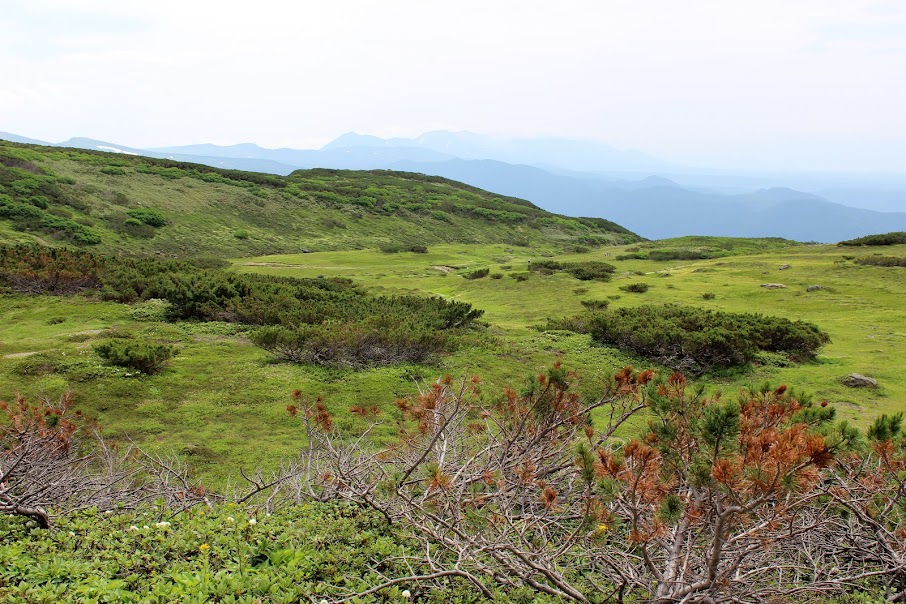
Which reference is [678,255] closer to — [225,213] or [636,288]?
[636,288]

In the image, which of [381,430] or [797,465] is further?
[381,430]

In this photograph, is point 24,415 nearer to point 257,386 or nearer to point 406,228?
point 257,386

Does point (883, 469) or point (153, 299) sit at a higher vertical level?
point (883, 469)

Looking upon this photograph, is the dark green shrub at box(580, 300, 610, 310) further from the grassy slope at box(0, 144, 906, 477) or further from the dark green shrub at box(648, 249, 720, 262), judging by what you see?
the dark green shrub at box(648, 249, 720, 262)

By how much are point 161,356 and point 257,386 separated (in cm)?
208

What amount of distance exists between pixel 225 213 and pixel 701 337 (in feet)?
144

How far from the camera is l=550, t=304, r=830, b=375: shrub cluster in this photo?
40.6 ft

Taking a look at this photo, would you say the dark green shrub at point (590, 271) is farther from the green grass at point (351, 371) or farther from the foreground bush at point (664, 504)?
the foreground bush at point (664, 504)

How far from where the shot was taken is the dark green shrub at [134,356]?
31.9ft

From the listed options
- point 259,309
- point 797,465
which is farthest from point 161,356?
point 797,465

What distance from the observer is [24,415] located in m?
5.52

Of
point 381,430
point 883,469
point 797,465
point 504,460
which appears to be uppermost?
point 797,465

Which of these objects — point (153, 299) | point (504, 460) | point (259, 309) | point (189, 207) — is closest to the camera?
point (504, 460)

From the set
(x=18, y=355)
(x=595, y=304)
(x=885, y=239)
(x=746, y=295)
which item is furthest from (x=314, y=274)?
(x=885, y=239)
